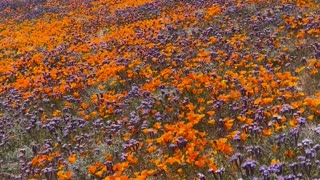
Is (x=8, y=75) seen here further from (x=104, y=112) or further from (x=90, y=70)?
(x=104, y=112)

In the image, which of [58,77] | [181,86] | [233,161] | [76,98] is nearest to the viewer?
[233,161]

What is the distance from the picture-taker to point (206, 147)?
7.83 meters

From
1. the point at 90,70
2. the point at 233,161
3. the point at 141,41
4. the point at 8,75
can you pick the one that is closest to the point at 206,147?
the point at 233,161

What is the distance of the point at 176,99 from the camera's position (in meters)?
9.39

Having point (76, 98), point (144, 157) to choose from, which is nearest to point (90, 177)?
point (144, 157)

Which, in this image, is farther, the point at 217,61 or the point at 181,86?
the point at 217,61

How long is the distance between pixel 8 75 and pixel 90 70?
330 cm

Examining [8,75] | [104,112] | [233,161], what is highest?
[233,161]

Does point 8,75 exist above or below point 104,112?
below

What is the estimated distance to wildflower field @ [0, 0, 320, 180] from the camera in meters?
7.08

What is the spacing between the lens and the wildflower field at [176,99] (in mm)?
7078

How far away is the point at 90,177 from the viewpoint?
25.5 feet

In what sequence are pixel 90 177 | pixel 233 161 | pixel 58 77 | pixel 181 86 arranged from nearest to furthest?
pixel 233 161 → pixel 90 177 → pixel 181 86 → pixel 58 77

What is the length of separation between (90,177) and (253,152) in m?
2.91
